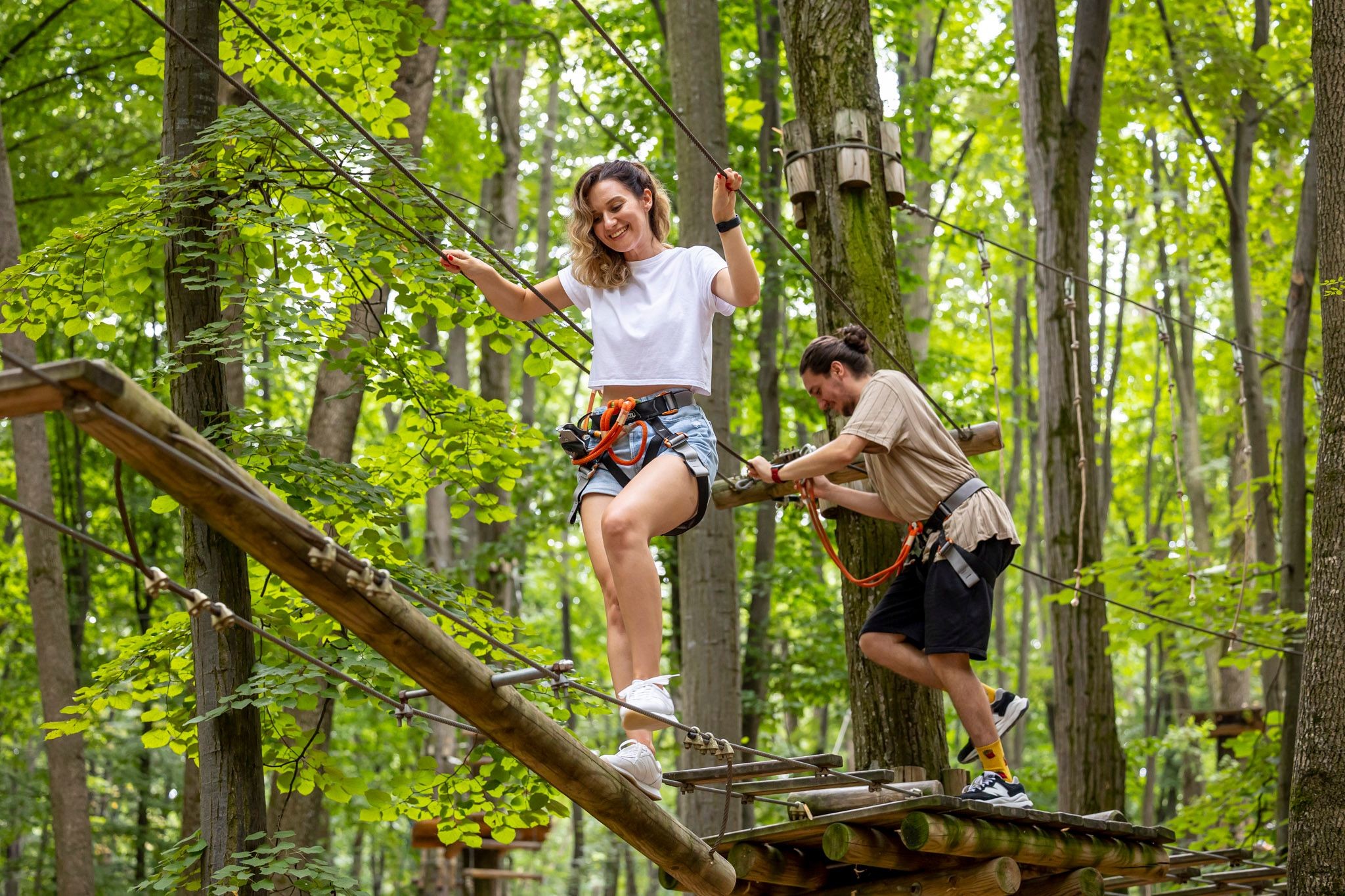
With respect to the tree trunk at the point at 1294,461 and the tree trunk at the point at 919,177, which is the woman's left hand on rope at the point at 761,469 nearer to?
the tree trunk at the point at 1294,461

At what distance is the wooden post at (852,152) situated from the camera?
5574 millimetres

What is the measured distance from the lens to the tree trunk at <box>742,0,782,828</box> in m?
11.6

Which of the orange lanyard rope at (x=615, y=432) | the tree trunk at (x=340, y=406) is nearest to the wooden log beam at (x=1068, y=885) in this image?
the orange lanyard rope at (x=615, y=432)

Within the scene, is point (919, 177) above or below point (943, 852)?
above

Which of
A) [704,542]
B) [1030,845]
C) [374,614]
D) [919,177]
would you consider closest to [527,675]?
[374,614]

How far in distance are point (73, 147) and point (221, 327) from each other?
332 inches

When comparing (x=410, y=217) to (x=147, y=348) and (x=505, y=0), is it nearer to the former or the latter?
(x=505, y=0)

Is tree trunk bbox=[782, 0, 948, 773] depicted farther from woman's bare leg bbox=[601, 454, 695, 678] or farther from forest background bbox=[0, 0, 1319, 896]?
woman's bare leg bbox=[601, 454, 695, 678]

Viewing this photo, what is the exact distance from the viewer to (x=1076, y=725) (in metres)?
8.23

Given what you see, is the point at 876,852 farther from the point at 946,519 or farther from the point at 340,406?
the point at 340,406

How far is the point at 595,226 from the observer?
3744 millimetres

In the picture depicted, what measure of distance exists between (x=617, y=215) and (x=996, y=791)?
224 cm

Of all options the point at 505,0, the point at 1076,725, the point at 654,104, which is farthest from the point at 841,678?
the point at 505,0

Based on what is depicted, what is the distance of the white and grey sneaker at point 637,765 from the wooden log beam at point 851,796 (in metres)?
0.95
